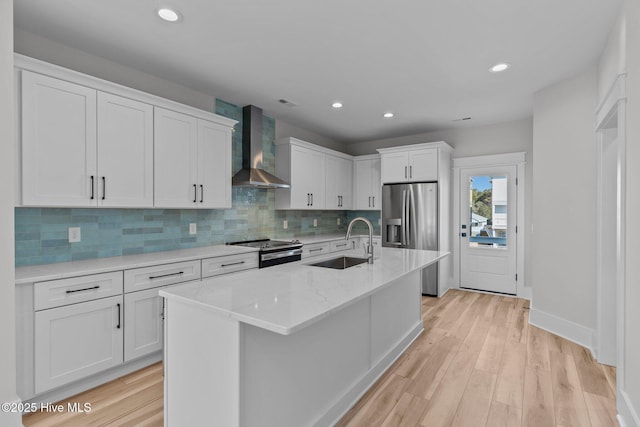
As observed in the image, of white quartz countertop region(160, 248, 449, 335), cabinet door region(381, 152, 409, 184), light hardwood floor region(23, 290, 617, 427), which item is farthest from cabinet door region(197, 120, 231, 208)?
cabinet door region(381, 152, 409, 184)

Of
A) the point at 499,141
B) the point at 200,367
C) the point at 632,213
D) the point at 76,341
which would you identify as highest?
the point at 499,141

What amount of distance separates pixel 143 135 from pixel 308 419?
2560mm

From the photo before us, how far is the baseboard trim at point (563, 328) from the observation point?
9.72 ft

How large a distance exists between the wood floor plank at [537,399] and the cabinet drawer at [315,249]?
2.65 m

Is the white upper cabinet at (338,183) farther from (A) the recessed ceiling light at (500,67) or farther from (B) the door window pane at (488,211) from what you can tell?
(A) the recessed ceiling light at (500,67)

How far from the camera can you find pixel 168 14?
213 centimetres

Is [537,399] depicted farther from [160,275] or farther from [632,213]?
[160,275]

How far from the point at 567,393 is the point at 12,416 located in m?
3.54

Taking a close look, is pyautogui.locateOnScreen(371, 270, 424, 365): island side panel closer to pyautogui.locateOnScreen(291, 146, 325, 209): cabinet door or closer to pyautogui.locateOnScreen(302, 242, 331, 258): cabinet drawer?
pyautogui.locateOnScreen(302, 242, 331, 258): cabinet drawer

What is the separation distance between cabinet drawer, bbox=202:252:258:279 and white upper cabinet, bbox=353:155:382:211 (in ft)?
9.24

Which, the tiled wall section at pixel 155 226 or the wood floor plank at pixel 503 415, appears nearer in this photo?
the wood floor plank at pixel 503 415

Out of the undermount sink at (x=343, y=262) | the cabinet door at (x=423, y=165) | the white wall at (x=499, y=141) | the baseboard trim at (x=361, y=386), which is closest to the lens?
the baseboard trim at (x=361, y=386)

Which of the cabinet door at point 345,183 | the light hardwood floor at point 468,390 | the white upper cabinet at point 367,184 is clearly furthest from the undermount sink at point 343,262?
the white upper cabinet at point 367,184

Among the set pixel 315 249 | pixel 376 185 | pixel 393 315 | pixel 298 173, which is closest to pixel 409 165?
pixel 376 185
